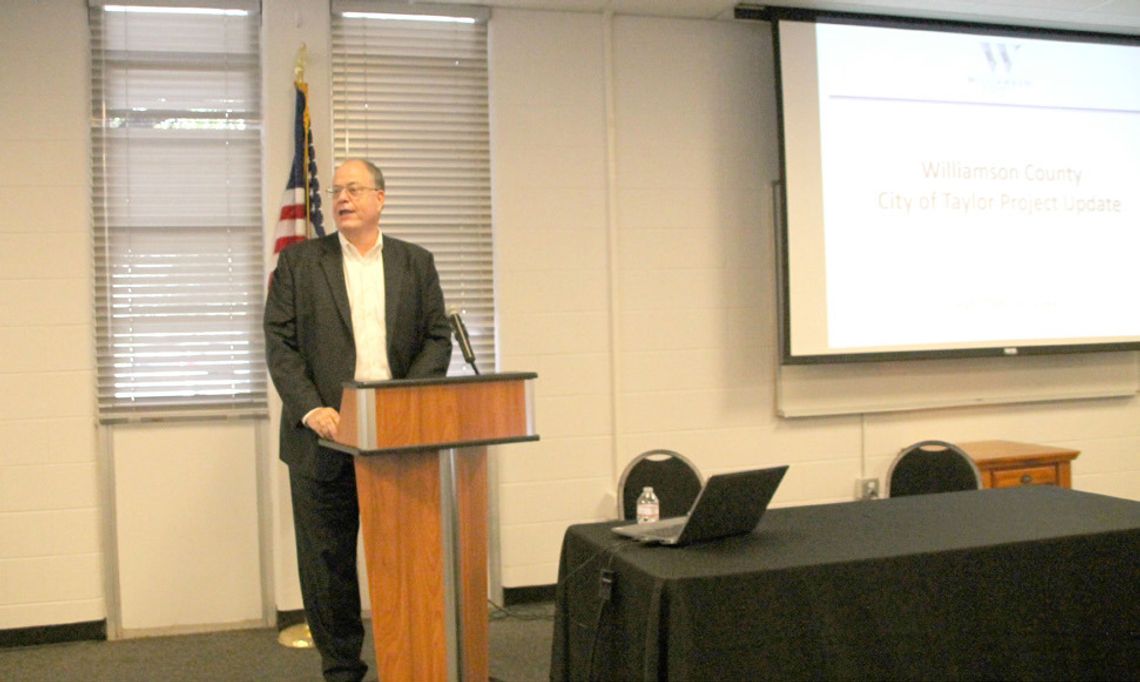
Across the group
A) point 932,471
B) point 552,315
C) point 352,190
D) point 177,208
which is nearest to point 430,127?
point 552,315

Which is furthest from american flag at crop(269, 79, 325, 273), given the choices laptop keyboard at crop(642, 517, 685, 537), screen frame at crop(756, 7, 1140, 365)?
laptop keyboard at crop(642, 517, 685, 537)

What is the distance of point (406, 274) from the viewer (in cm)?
346

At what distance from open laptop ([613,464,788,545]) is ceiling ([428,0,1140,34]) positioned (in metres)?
3.16

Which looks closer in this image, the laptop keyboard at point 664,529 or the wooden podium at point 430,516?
the laptop keyboard at point 664,529

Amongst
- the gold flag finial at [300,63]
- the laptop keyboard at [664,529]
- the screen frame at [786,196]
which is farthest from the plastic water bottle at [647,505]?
the gold flag finial at [300,63]

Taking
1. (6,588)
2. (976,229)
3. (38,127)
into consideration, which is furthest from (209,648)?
(976,229)

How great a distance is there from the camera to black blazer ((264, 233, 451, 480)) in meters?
3.33

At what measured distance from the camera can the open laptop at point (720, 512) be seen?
233cm

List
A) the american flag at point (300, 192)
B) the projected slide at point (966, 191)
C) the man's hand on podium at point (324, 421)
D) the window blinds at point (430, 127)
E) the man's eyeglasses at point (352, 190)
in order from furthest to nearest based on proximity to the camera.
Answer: the projected slide at point (966, 191)
the window blinds at point (430, 127)
the american flag at point (300, 192)
the man's eyeglasses at point (352, 190)
the man's hand on podium at point (324, 421)

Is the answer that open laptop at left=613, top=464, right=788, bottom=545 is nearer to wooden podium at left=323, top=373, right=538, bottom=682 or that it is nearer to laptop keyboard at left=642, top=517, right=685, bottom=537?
laptop keyboard at left=642, top=517, right=685, bottom=537

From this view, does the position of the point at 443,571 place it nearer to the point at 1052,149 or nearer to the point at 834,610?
the point at 834,610

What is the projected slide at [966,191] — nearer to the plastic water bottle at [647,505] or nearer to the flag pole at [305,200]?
the plastic water bottle at [647,505]

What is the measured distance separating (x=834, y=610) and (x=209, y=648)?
10.2 ft

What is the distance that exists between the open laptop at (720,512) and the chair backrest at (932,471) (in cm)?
187
